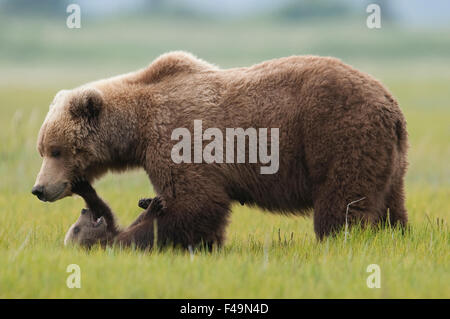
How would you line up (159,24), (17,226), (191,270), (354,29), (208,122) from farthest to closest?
(159,24) → (354,29) → (17,226) → (208,122) → (191,270)

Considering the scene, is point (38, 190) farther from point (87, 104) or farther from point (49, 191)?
point (87, 104)

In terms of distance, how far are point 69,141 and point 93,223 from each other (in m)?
0.78

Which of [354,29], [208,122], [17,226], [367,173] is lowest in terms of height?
[17,226]

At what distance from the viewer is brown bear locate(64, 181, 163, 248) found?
6230mm

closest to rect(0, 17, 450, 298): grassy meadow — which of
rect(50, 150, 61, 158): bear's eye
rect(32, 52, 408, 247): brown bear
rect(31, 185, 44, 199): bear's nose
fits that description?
rect(32, 52, 408, 247): brown bear

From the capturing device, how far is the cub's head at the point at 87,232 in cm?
625

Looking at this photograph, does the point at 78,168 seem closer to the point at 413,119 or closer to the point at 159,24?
the point at 413,119

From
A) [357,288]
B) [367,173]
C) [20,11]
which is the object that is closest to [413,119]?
[367,173]

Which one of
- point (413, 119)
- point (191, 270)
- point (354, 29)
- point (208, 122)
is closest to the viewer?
point (191, 270)

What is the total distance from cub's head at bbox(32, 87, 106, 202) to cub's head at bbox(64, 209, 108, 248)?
12.3 inches

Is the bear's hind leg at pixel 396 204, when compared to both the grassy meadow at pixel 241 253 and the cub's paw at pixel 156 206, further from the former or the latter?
the cub's paw at pixel 156 206

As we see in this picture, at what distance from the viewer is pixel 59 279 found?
475 centimetres

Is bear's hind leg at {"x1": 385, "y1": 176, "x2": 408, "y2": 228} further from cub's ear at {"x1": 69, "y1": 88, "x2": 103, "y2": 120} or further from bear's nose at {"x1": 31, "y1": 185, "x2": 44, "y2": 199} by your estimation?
bear's nose at {"x1": 31, "y1": 185, "x2": 44, "y2": 199}

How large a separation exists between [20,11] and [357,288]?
2570 inches
